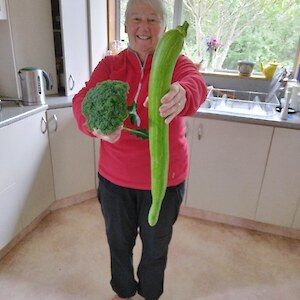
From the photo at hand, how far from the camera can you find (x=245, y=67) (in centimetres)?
241

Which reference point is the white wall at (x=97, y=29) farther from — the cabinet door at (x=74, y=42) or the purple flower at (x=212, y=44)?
the purple flower at (x=212, y=44)

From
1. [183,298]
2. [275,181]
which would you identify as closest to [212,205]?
[275,181]

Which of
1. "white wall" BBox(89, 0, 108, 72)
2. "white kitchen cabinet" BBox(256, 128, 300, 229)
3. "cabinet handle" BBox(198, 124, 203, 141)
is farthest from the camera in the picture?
"white wall" BBox(89, 0, 108, 72)

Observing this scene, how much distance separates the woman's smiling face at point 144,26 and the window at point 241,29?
1.45 m

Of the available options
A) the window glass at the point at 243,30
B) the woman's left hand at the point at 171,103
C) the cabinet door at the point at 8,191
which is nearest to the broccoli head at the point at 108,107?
the woman's left hand at the point at 171,103

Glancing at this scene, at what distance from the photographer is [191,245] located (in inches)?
77.8

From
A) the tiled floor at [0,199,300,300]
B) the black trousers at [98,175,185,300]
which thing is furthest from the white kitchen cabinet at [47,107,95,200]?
the black trousers at [98,175,185,300]

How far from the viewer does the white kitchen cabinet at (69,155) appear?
6.66 ft

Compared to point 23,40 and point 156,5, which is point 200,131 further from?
point 23,40

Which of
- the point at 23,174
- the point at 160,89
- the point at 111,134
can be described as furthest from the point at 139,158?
the point at 23,174

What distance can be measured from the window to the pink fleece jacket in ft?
4.85

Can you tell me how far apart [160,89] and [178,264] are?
1409mm

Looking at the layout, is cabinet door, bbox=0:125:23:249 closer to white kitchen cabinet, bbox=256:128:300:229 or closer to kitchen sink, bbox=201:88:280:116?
kitchen sink, bbox=201:88:280:116

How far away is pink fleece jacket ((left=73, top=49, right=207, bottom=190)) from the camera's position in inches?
41.4
